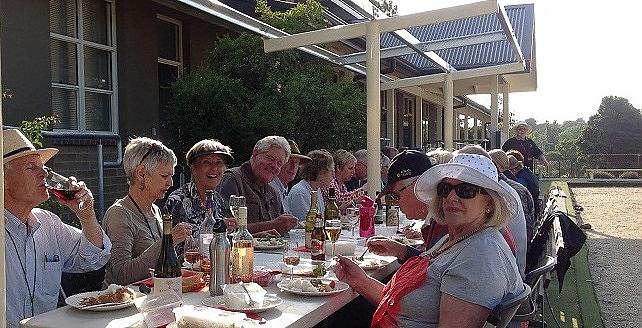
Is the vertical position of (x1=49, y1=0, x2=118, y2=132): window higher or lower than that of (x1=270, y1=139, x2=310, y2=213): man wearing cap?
higher

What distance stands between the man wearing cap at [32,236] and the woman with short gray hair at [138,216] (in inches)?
5.1

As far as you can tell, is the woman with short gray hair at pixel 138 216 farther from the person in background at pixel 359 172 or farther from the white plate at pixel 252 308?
the person in background at pixel 359 172

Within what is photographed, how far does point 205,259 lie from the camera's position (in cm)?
291

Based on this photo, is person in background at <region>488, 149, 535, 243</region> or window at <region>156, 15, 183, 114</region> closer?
person in background at <region>488, 149, 535, 243</region>

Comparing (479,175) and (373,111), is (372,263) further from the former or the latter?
(373,111)

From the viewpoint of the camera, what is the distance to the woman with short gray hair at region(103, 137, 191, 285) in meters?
2.92

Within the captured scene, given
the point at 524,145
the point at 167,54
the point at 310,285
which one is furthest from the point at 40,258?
the point at 524,145

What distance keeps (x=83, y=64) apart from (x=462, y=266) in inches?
246

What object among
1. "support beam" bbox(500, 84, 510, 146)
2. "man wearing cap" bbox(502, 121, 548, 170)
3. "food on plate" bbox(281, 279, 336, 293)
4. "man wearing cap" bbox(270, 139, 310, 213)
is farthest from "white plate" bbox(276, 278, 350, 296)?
"support beam" bbox(500, 84, 510, 146)

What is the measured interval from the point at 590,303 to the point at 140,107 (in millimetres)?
5810

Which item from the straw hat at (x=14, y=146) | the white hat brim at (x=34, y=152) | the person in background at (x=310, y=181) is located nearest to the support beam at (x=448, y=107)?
the person in background at (x=310, y=181)

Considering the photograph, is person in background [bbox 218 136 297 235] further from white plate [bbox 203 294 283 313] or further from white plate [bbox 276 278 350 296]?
white plate [bbox 203 294 283 313]

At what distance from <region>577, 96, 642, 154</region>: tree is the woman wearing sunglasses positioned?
4469cm

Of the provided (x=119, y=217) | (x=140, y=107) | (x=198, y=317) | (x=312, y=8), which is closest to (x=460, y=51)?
(x=312, y=8)
